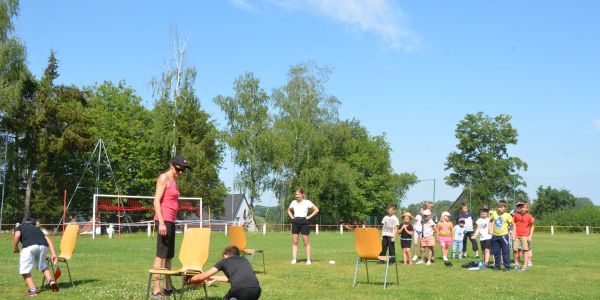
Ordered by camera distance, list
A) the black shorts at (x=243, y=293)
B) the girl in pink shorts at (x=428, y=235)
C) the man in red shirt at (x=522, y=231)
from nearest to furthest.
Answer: the black shorts at (x=243, y=293), the man in red shirt at (x=522, y=231), the girl in pink shorts at (x=428, y=235)

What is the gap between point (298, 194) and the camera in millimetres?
15219

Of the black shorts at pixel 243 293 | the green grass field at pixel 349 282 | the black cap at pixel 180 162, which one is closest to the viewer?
the black shorts at pixel 243 293

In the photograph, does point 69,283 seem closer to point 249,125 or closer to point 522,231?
point 522,231

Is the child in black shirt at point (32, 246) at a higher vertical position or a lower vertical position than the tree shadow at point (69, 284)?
higher

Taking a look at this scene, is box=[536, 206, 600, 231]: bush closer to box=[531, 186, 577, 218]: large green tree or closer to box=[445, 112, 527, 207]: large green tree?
box=[445, 112, 527, 207]: large green tree

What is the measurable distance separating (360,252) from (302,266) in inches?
161

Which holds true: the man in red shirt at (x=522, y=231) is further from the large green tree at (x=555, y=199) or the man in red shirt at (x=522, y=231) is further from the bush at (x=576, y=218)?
the large green tree at (x=555, y=199)

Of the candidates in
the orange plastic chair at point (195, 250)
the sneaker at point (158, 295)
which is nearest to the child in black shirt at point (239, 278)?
the orange plastic chair at point (195, 250)

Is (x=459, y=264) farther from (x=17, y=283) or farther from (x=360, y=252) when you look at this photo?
(x=17, y=283)

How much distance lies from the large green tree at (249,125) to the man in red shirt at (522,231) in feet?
134

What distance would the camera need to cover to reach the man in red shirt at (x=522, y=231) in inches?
592

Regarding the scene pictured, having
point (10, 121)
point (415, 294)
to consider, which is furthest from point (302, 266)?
point (10, 121)

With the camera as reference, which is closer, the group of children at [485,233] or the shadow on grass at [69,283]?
the shadow on grass at [69,283]

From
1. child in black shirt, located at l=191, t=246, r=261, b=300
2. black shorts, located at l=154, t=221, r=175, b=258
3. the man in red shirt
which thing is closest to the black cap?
black shorts, located at l=154, t=221, r=175, b=258
